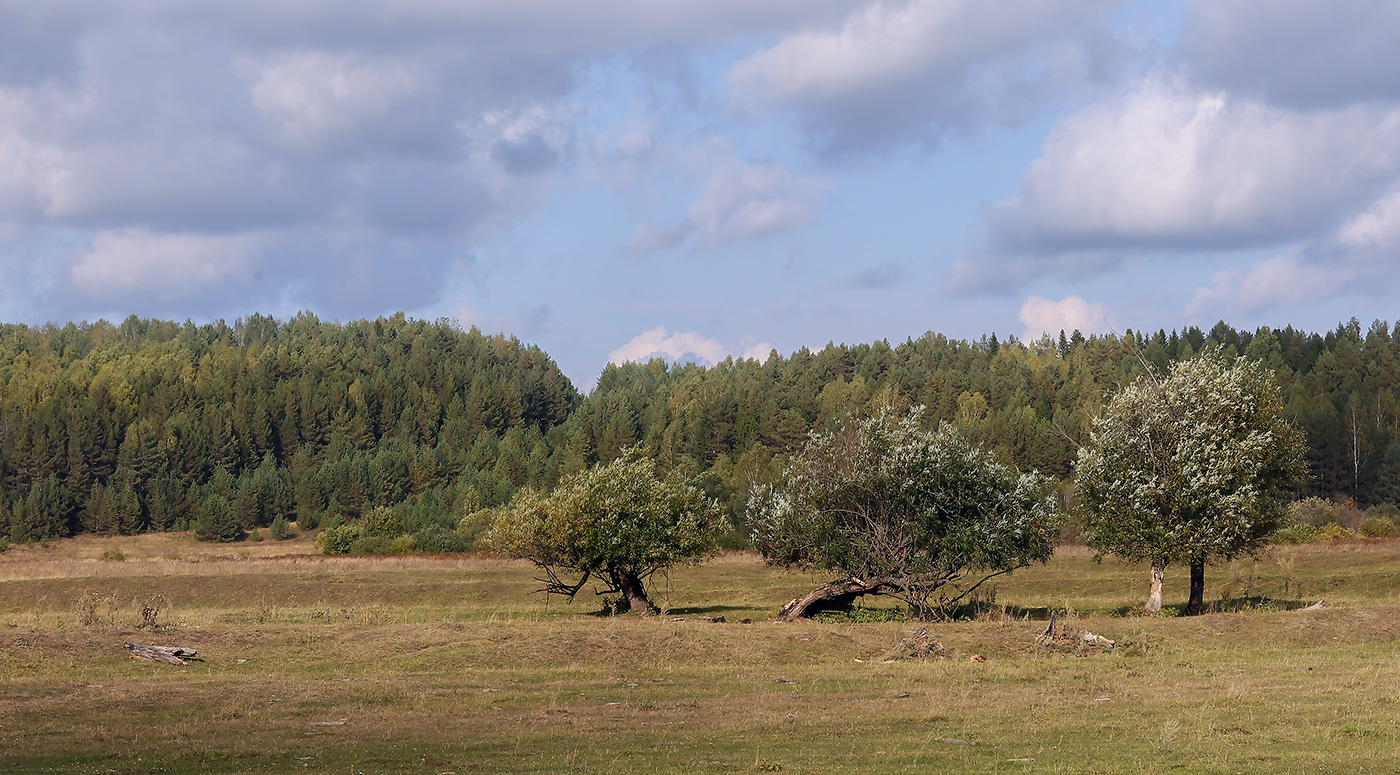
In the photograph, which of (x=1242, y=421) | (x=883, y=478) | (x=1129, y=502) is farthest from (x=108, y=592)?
(x=1242, y=421)

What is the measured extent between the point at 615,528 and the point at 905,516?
1183cm

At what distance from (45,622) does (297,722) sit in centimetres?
2661

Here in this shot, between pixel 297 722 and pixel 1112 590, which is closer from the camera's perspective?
pixel 297 722

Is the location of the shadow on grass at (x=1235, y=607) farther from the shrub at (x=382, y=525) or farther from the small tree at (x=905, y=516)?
the shrub at (x=382, y=525)

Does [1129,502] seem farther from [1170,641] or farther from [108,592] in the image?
[108,592]

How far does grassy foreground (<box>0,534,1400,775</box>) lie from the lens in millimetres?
19531

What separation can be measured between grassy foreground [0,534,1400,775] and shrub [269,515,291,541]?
125m

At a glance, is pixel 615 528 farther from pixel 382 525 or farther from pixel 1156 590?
pixel 382 525

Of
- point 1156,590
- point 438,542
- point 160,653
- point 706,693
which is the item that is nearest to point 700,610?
point 1156,590

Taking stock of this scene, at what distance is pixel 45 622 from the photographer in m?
43.4

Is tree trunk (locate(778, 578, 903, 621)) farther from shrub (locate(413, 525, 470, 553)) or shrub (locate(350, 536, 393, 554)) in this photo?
shrub (locate(350, 536, 393, 554))

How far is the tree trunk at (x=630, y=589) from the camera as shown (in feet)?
155

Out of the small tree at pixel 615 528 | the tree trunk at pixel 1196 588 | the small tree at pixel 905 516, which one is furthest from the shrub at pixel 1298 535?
the small tree at pixel 615 528

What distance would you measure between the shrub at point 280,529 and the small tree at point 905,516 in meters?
139
